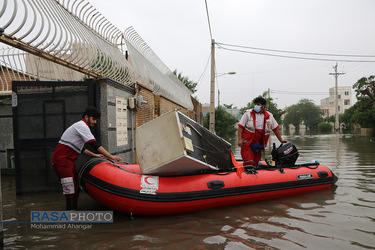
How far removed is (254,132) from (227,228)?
249 cm

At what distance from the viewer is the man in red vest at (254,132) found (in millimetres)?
5930

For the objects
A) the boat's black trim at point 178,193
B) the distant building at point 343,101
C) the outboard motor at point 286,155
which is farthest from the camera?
the distant building at point 343,101

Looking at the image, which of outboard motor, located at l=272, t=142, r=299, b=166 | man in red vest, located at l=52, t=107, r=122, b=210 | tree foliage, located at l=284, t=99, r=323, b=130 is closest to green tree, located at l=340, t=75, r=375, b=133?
outboard motor, located at l=272, t=142, r=299, b=166

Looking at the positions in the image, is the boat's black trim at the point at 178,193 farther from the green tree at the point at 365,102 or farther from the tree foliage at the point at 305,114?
the tree foliage at the point at 305,114

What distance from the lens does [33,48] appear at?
4.44 metres

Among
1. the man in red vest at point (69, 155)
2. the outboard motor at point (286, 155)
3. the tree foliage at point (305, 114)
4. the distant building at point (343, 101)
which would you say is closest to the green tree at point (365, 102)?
the outboard motor at point (286, 155)

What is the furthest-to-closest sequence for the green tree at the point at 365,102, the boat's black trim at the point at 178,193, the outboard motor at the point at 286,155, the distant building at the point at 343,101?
1. the distant building at the point at 343,101
2. the green tree at the point at 365,102
3. the outboard motor at the point at 286,155
4. the boat's black trim at the point at 178,193

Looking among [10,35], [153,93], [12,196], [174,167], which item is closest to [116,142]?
[12,196]

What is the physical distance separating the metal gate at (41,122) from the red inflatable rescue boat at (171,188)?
5.93 ft

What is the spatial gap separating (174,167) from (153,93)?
631 centimetres

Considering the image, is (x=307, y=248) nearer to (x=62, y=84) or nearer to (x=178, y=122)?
(x=178, y=122)

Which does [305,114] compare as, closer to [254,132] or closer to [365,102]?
[365,102]

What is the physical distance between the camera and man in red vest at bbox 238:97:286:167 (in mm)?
5930

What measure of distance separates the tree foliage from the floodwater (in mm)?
91907
